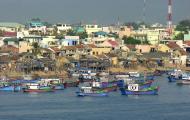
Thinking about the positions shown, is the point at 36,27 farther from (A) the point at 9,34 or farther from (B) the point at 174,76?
(B) the point at 174,76

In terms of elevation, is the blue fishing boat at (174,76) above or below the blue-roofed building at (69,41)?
below

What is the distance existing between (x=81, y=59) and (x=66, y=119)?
13.2m

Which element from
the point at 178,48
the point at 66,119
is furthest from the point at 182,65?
the point at 66,119

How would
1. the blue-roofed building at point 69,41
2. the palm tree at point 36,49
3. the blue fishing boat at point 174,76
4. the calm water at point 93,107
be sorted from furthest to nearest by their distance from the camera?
the blue-roofed building at point 69,41, the palm tree at point 36,49, the blue fishing boat at point 174,76, the calm water at point 93,107

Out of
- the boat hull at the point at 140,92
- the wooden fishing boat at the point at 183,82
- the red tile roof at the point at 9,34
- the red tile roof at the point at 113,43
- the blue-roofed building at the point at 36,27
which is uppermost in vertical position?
the blue-roofed building at the point at 36,27

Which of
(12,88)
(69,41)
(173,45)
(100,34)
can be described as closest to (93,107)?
(12,88)

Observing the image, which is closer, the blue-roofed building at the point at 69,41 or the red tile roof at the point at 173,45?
the blue-roofed building at the point at 69,41

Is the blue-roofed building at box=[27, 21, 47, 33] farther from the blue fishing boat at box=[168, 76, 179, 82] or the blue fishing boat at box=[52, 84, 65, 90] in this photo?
the blue fishing boat at box=[52, 84, 65, 90]

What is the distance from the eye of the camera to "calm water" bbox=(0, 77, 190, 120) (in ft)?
52.7

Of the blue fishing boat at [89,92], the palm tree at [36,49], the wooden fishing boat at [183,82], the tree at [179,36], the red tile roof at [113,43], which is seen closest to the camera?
the blue fishing boat at [89,92]

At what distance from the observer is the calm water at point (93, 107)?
16.1 m

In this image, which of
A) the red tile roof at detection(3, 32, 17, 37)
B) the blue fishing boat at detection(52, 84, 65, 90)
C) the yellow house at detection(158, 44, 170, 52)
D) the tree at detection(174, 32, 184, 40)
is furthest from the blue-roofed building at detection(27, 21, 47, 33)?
the blue fishing boat at detection(52, 84, 65, 90)

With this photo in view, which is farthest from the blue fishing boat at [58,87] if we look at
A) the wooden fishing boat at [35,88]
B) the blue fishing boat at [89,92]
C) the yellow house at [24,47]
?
the yellow house at [24,47]

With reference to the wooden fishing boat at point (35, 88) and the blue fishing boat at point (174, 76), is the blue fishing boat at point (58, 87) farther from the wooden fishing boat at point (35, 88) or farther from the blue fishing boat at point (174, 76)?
the blue fishing boat at point (174, 76)
